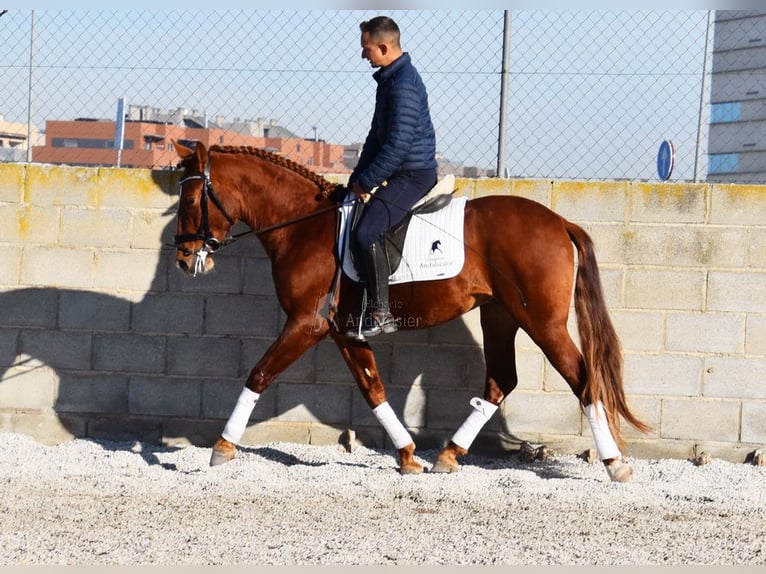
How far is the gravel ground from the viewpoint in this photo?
4.83 metres

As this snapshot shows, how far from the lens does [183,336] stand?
7.43m

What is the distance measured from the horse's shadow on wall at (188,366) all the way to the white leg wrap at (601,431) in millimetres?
1021

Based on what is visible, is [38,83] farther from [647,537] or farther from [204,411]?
[647,537]

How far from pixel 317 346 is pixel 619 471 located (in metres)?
2.15

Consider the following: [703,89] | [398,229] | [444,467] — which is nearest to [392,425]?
[444,467]

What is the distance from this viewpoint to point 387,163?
630cm

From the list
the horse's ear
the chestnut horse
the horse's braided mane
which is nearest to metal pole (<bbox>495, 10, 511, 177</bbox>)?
the chestnut horse

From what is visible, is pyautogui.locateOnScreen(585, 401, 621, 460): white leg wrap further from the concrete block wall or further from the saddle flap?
the saddle flap

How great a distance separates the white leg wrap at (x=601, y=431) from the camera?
634cm

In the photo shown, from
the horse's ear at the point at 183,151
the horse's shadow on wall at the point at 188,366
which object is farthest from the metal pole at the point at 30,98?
the horse's ear at the point at 183,151

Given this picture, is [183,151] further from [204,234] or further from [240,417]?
[240,417]

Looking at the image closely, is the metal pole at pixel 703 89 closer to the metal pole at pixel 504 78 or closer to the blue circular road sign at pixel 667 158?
the blue circular road sign at pixel 667 158

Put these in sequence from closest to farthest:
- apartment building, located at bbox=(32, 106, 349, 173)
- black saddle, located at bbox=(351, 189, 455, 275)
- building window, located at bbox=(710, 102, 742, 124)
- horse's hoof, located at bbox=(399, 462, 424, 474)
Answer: black saddle, located at bbox=(351, 189, 455, 275) < horse's hoof, located at bbox=(399, 462, 424, 474) < apartment building, located at bbox=(32, 106, 349, 173) < building window, located at bbox=(710, 102, 742, 124)

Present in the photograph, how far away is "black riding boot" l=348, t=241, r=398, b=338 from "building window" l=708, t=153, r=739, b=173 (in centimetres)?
261
